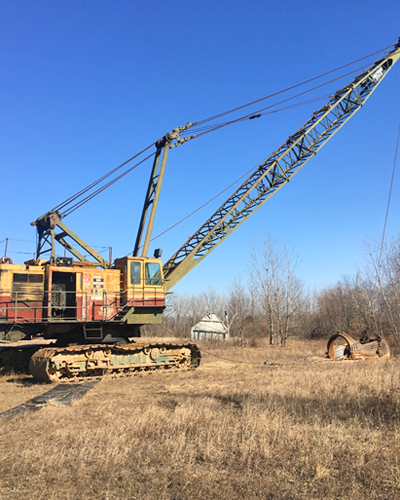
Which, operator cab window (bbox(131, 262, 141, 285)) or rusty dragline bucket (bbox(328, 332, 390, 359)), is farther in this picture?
rusty dragline bucket (bbox(328, 332, 390, 359))

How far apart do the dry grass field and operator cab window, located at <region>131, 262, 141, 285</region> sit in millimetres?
4736

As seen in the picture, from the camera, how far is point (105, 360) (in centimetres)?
1277

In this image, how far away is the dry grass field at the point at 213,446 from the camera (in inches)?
173

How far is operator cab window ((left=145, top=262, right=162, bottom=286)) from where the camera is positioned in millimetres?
14117

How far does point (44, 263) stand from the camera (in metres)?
13.7

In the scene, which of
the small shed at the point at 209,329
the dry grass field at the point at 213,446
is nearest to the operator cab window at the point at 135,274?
the dry grass field at the point at 213,446

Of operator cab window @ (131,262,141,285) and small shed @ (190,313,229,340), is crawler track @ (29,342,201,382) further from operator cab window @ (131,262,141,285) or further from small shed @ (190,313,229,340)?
small shed @ (190,313,229,340)

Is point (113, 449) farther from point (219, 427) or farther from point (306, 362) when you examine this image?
point (306, 362)

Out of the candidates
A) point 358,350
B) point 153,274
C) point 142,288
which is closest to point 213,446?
point 142,288

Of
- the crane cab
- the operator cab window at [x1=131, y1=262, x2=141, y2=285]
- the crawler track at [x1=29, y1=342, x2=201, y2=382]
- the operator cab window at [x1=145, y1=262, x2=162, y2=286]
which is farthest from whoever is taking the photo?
the operator cab window at [x1=145, y1=262, x2=162, y2=286]

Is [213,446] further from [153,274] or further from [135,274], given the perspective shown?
[153,274]

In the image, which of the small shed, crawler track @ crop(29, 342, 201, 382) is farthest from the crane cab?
the small shed

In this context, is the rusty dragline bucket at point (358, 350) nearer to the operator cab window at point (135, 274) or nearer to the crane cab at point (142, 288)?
the crane cab at point (142, 288)

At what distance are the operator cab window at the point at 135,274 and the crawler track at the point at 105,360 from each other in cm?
219
